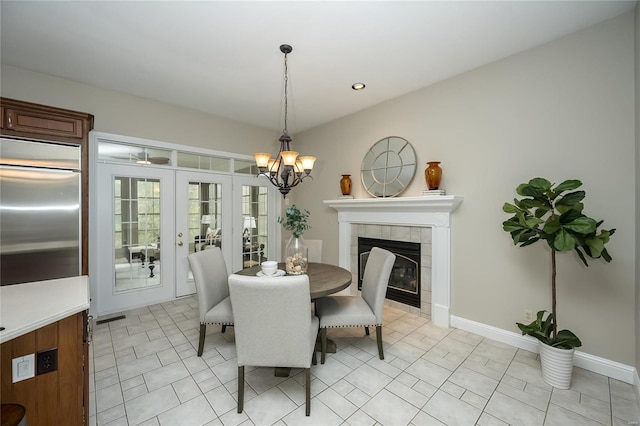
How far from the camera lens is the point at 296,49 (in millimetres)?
2531

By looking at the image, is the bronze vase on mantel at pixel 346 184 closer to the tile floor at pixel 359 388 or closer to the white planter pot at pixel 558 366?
the tile floor at pixel 359 388

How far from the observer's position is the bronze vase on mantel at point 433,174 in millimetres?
3061

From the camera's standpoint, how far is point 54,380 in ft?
4.24

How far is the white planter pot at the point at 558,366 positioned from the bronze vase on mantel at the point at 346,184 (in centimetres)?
277

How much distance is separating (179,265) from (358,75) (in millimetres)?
3544

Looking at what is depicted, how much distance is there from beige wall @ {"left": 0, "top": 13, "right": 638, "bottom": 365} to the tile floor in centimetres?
50

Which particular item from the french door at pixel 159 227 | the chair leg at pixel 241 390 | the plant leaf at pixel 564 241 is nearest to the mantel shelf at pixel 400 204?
the plant leaf at pixel 564 241

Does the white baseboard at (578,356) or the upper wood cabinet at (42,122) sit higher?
the upper wood cabinet at (42,122)

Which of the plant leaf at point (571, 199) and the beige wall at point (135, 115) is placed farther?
the beige wall at point (135, 115)

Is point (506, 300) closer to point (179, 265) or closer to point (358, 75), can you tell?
point (358, 75)

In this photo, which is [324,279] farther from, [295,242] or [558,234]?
[558,234]

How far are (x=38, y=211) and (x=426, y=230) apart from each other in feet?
13.1

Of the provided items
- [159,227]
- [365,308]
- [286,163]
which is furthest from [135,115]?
[365,308]

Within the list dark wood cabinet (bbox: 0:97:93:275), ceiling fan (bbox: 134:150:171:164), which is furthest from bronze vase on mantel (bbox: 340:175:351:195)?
dark wood cabinet (bbox: 0:97:93:275)
